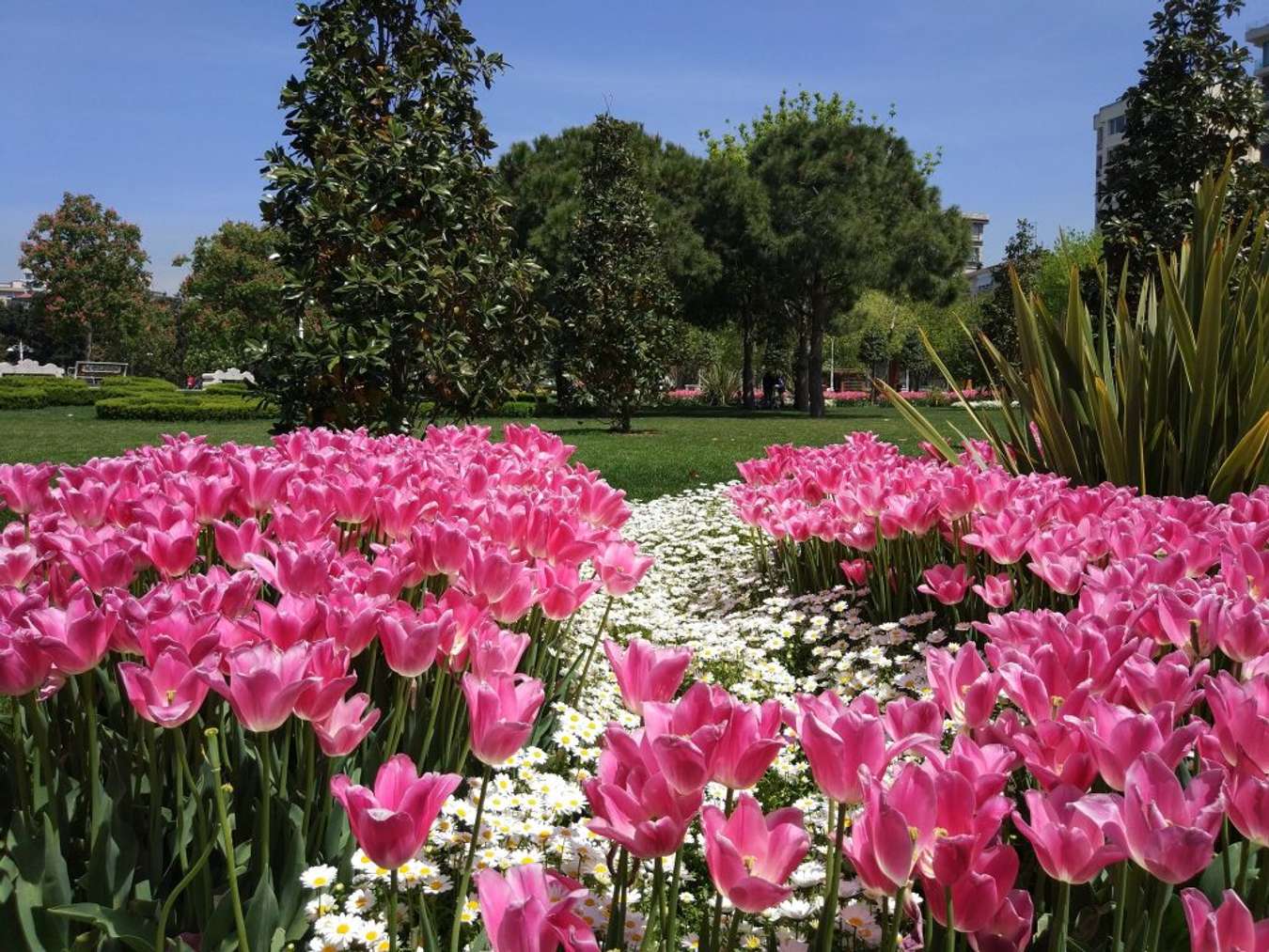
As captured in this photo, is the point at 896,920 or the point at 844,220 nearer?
the point at 896,920

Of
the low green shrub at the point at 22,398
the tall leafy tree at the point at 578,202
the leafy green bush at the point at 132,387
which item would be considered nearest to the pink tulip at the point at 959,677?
the tall leafy tree at the point at 578,202

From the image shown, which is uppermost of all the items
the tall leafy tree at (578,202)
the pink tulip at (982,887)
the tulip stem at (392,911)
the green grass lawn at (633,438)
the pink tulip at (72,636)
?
the tall leafy tree at (578,202)

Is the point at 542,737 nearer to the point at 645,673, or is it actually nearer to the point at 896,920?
the point at 645,673

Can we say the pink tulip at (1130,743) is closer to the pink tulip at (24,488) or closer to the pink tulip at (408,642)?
the pink tulip at (408,642)

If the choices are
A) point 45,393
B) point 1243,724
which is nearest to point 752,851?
point 1243,724

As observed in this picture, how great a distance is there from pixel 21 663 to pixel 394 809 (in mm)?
719

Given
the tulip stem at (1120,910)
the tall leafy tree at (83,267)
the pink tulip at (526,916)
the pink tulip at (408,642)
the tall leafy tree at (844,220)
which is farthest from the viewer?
the tall leafy tree at (83,267)

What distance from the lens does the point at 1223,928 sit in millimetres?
959

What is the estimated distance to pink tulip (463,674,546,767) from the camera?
1.31m

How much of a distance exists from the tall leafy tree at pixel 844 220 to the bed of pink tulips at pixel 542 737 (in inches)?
1026

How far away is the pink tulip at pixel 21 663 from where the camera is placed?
56.7 inches

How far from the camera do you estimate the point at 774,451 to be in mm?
5352

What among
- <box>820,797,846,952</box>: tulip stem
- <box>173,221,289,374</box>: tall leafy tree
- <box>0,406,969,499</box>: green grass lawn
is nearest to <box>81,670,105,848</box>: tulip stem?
<box>820,797,846,952</box>: tulip stem

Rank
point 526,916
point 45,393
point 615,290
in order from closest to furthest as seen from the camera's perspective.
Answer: point 526,916, point 615,290, point 45,393
